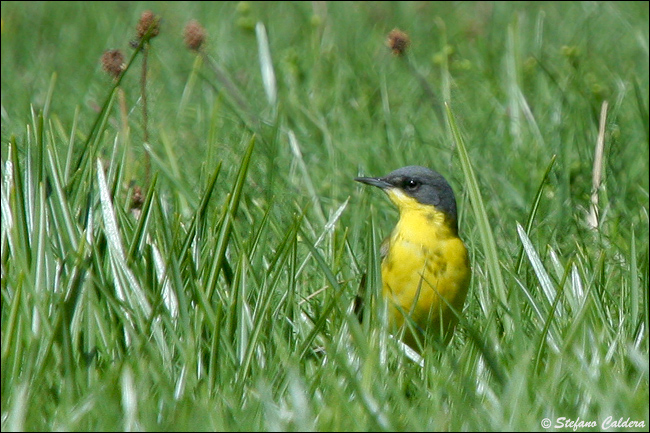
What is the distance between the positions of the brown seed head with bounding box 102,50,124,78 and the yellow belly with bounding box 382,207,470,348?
4.17 feet

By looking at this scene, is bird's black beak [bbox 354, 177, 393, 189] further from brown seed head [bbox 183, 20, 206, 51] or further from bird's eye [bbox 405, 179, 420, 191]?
brown seed head [bbox 183, 20, 206, 51]

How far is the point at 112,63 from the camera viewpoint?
414cm

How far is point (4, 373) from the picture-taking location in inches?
107

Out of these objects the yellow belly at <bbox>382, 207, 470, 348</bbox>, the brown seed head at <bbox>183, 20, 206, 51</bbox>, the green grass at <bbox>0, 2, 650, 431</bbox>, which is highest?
the brown seed head at <bbox>183, 20, 206, 51</bbox>

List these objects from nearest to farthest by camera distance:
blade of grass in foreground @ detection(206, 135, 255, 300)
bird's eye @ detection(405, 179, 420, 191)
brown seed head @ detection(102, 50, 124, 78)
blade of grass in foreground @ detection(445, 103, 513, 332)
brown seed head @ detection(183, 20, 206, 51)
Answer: blade of grass in foreground @ detection(206, 135, 255, 300)
blade of grass in foreground @ detection(445, 103, 513, 332)
brown seed head @ detection(102, 50, 124, 78)
bird's eye @ detection(405, 179, 420, 191)
brown seed head @ detection(183, 20, 206, 51)

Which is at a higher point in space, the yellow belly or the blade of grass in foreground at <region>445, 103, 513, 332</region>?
the blade of grass in foreground at <region>445, 103, 513, 332</region>

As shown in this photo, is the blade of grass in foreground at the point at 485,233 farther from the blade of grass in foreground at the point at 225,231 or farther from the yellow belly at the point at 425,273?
the blade of grass in foreground at the point at 225,231

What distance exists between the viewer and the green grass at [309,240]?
268 cm

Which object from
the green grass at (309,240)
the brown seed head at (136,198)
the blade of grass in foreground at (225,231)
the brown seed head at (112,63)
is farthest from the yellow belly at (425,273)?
the brown seed head at (112,63)

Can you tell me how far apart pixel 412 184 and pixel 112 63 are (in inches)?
50.9

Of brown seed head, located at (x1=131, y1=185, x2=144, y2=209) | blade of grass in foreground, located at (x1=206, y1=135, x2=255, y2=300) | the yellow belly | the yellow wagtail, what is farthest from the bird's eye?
blade of grass in foreground, located at (x1=206, y1=135, x2=255, y2=300)

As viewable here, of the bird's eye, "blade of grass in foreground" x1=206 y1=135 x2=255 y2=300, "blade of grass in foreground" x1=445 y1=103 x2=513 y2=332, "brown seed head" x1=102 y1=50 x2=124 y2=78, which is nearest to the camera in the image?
"blade of grass in foreground" x1=206 y1=135 x2=255 y2=300

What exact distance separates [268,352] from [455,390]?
70 cm

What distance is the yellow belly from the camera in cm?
383
